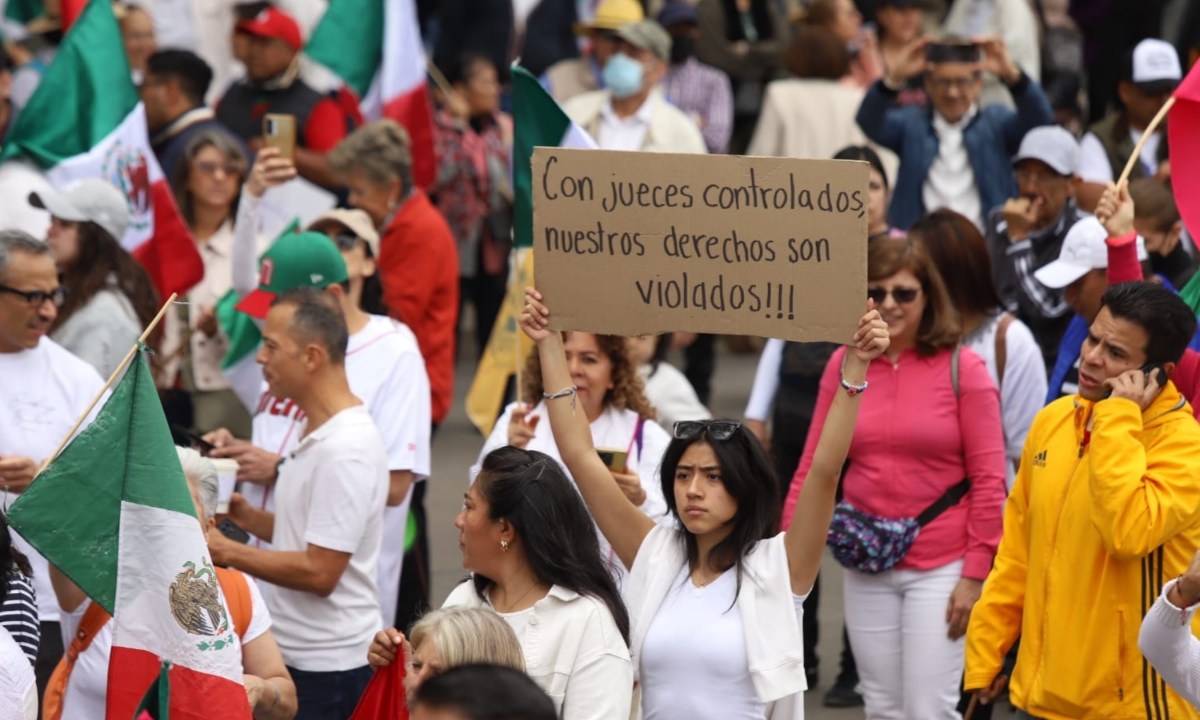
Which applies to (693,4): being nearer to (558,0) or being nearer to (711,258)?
(558,0)

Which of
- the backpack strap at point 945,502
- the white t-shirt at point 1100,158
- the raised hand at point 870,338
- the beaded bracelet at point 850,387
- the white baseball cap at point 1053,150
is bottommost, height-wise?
the backpack strap at point 945,502

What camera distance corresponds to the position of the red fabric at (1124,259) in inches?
240

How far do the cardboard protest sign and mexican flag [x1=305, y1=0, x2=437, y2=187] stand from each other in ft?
16.9

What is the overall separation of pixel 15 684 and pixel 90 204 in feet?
12.1

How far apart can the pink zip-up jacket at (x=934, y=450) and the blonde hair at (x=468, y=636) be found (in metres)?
2.10

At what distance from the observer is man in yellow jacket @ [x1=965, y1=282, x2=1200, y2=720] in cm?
503

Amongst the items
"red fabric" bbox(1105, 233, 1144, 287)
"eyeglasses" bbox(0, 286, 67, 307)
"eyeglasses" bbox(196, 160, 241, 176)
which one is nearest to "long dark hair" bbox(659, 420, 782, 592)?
"red fabric" bbox(1105, 233, 1144, 287)

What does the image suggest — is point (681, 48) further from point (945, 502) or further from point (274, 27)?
point (945, 502)

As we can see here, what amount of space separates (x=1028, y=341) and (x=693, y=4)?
26.0 ft

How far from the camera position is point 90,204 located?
7.78 meters

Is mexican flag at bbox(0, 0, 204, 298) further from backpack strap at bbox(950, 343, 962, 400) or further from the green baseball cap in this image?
backpack strap at bbox(950, 343, 962, 400)

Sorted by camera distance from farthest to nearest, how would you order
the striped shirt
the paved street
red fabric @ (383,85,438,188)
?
red fabric @ (383,85,438,188) → the paved street → the striped shirt

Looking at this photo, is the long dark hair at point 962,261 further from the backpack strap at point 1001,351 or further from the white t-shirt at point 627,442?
the white t-shirt at point 627,442

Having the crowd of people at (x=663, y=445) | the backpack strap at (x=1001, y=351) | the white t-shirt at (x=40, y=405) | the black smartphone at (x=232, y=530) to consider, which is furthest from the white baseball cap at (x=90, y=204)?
the backpack strap at (x=1001, y=351)
